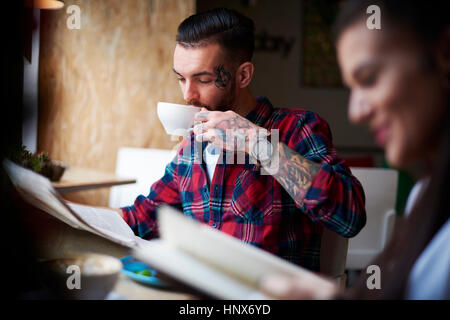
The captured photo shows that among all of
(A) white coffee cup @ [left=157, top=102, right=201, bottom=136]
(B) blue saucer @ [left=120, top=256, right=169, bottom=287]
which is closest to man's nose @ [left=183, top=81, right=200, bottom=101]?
(A) white coffee cup @ [left=157, top=102, right=201, bottom=136]

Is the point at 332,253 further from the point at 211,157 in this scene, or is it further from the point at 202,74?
the point at 202,74

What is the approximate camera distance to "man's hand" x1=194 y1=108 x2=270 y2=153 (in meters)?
0.62

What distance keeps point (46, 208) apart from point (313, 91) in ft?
9.92

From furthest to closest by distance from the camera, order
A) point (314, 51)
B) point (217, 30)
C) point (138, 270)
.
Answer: point (314, 51), point (217, 30), point (138, 270)

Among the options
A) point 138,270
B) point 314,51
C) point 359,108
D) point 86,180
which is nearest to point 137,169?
point 86,180

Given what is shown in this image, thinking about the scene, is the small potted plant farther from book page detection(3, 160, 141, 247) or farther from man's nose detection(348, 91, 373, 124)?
man's nose detection(348, 91, 373, 124)

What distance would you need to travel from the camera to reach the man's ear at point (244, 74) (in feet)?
2.69

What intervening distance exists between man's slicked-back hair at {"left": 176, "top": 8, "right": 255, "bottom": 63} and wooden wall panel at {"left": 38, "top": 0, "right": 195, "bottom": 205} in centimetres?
25

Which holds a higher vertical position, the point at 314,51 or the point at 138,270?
the point at 314,51

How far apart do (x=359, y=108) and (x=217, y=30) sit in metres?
0.48

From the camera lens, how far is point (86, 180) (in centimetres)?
116

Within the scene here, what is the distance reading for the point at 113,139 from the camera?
1343 millimetres

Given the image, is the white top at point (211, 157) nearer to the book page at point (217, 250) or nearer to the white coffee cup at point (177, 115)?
the white coffee cup at point (177, 115)
